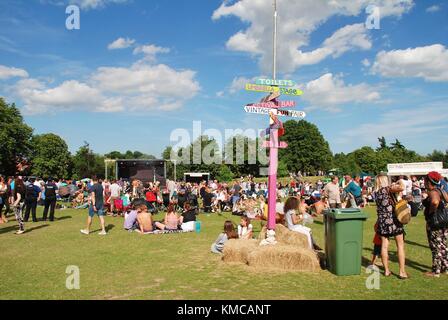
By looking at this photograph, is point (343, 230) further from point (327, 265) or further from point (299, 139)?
point (299, 139)

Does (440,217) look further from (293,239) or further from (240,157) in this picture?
(240,157)

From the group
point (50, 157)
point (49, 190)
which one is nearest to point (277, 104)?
point (49, 190)

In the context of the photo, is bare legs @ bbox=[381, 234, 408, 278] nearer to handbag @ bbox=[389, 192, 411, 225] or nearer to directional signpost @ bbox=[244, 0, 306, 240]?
handbag @ bbox=[389, 192, 411, 225]

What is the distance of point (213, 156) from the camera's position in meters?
77.4

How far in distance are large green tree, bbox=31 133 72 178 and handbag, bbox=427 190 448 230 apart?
73.2 m

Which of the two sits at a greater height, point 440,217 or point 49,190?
point 49,190

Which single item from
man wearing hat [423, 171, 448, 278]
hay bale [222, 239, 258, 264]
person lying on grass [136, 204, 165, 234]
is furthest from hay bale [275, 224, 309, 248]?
person lying on grass [136, 204, 165, 234]

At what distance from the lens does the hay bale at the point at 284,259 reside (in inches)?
296

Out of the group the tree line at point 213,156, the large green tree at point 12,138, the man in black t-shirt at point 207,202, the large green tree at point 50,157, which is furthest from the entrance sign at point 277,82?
the large green tree at point 50,157

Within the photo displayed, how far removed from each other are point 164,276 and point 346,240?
3535mm

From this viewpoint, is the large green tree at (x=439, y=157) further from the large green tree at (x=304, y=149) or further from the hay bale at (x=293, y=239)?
the hay bale at (x=293, y=239)

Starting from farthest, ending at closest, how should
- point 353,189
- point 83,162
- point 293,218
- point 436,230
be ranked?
point 83,162
point 353,189
point 293,218
point 436,230

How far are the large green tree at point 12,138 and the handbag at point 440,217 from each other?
59611 mm
